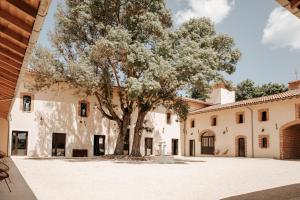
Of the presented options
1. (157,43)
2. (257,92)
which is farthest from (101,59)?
(257,92)

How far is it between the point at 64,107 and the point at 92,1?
9.94 m

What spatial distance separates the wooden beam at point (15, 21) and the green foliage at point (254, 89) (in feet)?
162

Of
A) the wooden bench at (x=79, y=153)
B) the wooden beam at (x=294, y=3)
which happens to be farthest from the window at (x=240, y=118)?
the wooden beam at (x=294, y=3)

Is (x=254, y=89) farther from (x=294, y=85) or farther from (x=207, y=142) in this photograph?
(x=207, y=142)

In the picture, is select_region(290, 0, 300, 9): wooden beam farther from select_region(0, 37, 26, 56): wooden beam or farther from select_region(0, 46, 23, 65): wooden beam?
select_region(0, 46, 23, 65): wooden beam

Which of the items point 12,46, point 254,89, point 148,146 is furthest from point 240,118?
point 12,46

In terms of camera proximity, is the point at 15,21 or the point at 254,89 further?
the point at 254,89

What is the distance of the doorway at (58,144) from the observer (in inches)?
1093

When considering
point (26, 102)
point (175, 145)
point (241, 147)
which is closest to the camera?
point (26, 102)

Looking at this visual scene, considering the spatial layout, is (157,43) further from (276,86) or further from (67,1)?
(276,86)

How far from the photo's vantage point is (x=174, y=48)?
2245 centimetres

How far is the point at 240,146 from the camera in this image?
31219 millimetres

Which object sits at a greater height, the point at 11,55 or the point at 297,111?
the point at 297,111

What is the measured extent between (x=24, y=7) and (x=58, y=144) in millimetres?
25747
